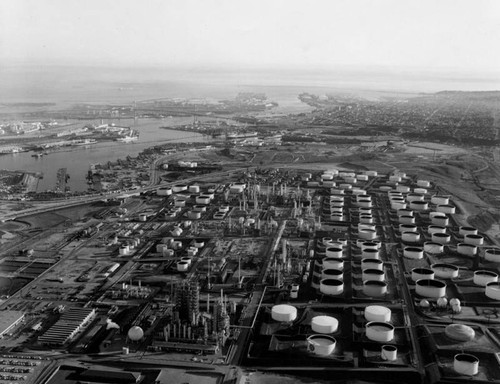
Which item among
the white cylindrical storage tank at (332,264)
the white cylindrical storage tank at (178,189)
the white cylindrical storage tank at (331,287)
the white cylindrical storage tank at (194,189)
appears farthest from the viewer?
the white cylindrical storage tank at (178,189)

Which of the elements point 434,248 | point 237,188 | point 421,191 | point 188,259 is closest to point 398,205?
point 421,191

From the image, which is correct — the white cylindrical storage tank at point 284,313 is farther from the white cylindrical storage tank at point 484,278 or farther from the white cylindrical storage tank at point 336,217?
the white cylindrical storage tank at point 336,217

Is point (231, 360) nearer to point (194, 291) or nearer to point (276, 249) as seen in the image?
point (194, 291)

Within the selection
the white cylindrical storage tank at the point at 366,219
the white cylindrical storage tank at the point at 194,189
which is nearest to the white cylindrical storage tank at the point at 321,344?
the white cylindrical storage tank at the point at 366,219

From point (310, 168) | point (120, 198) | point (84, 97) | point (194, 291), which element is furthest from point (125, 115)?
point (194, 291)

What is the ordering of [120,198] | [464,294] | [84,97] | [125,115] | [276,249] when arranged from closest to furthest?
[464,294] < [276,249] < [120,198] < [125,115] < [84,97]

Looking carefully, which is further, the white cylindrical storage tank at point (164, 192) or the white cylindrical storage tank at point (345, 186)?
the white cylindrical storage tank at point (345, 186)

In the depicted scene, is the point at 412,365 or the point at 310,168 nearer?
the point at 412,365
